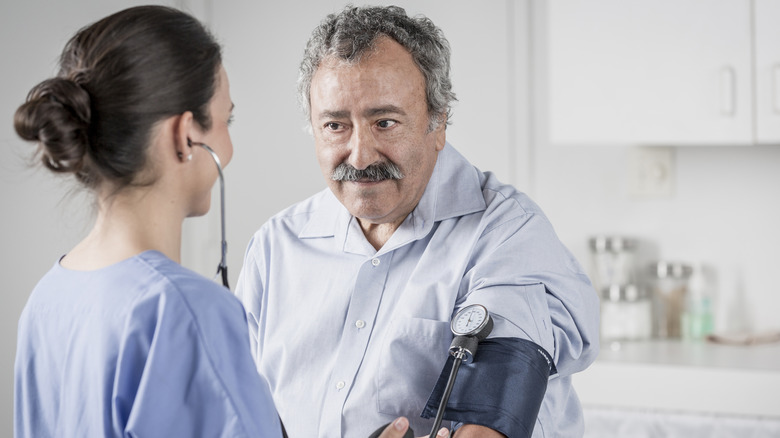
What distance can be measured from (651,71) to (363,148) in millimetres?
1121

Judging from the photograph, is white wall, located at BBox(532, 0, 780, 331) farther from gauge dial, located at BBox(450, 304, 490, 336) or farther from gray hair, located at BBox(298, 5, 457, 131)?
gauge dial, located at BBox(450, 304, 490, 336)

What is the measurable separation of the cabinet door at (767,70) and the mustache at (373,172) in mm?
1195

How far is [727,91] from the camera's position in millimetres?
2018

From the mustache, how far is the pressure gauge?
30 cm

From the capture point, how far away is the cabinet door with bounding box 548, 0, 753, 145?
202cm

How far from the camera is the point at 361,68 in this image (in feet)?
4.06

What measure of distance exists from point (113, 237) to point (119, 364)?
5.3 inches

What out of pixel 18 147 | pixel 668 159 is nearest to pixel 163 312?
pixel 18 147

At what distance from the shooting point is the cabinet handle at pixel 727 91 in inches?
79.4

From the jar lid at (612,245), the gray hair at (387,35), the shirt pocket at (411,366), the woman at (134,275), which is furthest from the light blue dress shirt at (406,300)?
the jar lid at (612,245)

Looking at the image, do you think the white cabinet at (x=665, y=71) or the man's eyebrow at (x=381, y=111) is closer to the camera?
the man's eyebrow at (x=381, y=111)

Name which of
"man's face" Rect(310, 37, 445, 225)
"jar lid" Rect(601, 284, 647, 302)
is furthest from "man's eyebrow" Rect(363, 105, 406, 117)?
"jar lid" Rect(601, 284, 647, 302)

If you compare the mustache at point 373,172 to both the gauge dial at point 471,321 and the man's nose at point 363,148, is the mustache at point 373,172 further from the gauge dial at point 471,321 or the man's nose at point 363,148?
the gauge dial at point 471,321

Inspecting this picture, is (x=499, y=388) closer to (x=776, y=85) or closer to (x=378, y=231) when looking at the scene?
(x=378, y=231)
